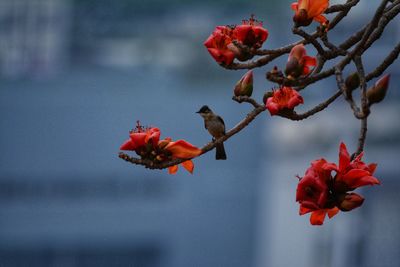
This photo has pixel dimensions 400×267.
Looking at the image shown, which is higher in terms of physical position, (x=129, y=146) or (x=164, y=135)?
(x=164, y=135)

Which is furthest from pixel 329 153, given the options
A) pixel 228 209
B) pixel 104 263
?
pixel 104 263

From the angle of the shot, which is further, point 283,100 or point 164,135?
point 164,135

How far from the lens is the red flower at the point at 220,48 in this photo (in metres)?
0.86

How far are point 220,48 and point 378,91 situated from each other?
0.51 feet

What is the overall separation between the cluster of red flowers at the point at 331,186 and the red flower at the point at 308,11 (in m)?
0.13

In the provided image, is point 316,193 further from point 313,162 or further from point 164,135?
point 164,135

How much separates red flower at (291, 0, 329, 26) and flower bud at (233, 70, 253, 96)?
7cm

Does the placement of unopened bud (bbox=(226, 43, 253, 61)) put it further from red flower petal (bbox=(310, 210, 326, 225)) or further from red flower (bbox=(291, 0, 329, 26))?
red flower petal (bbox=(310, 210, 326, 225))

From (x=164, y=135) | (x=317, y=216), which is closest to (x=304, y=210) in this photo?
(x=317, y=216)

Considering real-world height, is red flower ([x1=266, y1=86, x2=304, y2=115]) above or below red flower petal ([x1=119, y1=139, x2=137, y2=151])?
above

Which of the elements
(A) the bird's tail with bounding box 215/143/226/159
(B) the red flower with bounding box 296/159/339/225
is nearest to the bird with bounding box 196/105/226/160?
(A) the bird's tail with bounding box 215/143/226/159

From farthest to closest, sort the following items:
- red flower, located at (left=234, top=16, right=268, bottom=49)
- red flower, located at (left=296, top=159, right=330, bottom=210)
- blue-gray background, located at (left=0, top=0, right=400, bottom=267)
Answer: blue-gray background, located at (left=0, top=0, right=400, bottom=267) < red flower, located at (left=234, top=16, right=268, bottom=49) < red flower, located at (left=296, top=159, right=330, bottom=210)

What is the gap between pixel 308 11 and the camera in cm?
85

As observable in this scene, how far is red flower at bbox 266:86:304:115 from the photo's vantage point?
822 mm
